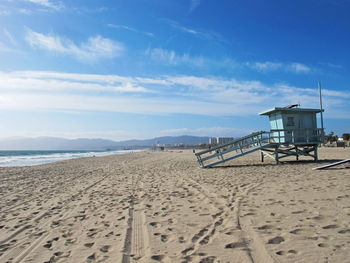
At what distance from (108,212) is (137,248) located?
2076mm

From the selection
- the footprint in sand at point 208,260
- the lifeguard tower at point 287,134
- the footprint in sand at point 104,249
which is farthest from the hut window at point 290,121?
the footprint in sand at point 104,249

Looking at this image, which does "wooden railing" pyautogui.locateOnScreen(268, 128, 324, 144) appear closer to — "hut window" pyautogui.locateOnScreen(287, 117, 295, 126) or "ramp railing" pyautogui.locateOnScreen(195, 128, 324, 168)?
"ramp railing" pyautogui.locateOnScreen(195, 128, 324, 168)

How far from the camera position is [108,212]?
5117 millimetres

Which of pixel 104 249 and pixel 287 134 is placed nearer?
pixel 104 249

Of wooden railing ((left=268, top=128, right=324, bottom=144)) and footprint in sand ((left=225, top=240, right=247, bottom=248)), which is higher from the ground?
wooden railing ((left=268, top=128, right=324, bottom=144))

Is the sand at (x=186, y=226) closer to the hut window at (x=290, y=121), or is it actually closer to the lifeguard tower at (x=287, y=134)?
the lifeguard tower at (x=287, y=134)

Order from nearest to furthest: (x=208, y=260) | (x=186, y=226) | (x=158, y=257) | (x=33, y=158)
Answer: (x=208, y=260)
(x=158, y=257)
(x=186, y=226)
(x=33, y=158)

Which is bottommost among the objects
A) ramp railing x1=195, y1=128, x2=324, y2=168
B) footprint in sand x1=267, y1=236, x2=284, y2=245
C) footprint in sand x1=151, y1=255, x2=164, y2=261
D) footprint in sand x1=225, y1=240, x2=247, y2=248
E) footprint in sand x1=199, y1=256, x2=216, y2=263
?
footprint in sand x1=151, y1=255, x2=164, y2=261

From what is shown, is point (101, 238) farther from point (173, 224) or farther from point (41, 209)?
point (41, 209)

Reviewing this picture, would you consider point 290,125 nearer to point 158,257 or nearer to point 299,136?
point 299,136

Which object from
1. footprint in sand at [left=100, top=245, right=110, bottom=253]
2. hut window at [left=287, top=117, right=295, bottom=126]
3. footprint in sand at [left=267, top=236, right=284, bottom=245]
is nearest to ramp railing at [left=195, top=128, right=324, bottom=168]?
hut window at [left=287, top=117, right=295, bottom=126]

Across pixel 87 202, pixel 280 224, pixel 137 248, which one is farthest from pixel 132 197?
pixel 280 224

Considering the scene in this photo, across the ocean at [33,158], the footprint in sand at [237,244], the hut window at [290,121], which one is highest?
the hut window at [290,121]

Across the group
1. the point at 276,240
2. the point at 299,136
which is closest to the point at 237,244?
the point at 276,240
